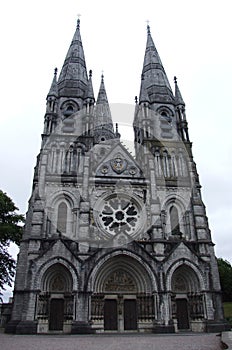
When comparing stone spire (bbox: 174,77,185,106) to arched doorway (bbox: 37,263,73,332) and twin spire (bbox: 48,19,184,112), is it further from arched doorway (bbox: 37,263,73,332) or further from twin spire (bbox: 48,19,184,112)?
arched doorway (bbox: 37,263,73,332)

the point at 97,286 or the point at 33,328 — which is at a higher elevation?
the point at 97,286

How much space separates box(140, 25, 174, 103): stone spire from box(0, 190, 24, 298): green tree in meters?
17.2

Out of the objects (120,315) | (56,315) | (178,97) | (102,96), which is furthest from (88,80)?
(120,315)

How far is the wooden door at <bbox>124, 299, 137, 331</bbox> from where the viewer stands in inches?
765

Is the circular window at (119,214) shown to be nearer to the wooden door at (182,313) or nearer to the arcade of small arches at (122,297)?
the arcade of small arches at (122,297)

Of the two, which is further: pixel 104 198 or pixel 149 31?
pixel 149 31

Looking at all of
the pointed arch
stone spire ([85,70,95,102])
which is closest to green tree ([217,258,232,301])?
the pointed arch

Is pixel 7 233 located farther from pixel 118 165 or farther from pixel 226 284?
pixel 226 284

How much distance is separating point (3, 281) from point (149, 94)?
22.2m

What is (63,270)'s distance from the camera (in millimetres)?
19703

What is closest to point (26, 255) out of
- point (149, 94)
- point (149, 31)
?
point (149, 94)

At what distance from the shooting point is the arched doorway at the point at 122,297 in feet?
63.1

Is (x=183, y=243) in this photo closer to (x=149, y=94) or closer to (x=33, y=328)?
(x=33, y=328)

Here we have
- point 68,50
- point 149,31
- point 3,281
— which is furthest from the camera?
point 149,31
